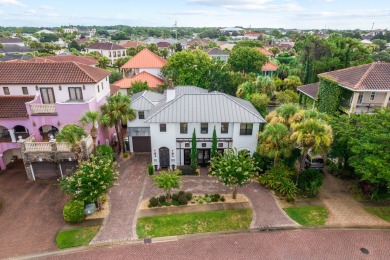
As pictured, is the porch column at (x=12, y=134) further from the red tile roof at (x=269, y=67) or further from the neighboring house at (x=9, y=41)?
the neighboring house at (x=9, y=41)

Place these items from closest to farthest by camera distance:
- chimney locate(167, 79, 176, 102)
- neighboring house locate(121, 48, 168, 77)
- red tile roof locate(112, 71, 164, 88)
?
chimney locate(167, 79, 176, 102), red tile roof locate(112, 71, 164, 88), neighboring house locate(121, 48, 168, 77)

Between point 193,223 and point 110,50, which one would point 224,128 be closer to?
point 193,223

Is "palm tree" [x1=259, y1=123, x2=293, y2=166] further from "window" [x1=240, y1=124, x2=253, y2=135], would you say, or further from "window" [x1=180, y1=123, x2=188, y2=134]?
"window" [x1=180, y1=123, x2=188, y2=134]

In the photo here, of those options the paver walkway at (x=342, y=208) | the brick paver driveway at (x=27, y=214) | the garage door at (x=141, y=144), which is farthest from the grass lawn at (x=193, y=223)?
the garage door at (x=141, y=144)

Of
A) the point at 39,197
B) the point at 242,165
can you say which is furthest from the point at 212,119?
the point at 39,197

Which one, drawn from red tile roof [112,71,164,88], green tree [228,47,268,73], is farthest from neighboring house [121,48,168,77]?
green tree [228,47,268,73]

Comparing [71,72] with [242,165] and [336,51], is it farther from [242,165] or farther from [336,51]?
[336,51]
